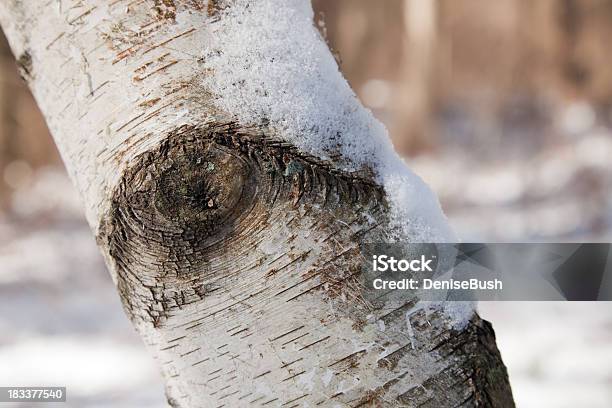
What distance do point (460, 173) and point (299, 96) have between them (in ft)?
24.2

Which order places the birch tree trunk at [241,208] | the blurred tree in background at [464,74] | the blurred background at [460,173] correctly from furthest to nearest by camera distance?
the blurred tree in background at [464,74] → the blurred background at [460,173] → the birch tree trunk at [241,208]

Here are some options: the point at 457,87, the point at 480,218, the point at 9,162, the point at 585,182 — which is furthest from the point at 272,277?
the point at 457,87

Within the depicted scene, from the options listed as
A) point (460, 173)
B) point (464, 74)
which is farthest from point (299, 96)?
point (464, 74)

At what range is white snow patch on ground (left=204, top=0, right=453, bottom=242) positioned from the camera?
0.55m

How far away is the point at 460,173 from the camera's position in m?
7.69

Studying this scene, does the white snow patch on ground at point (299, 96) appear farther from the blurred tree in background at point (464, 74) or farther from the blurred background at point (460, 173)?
the blurred tree in background at point (464, 74)

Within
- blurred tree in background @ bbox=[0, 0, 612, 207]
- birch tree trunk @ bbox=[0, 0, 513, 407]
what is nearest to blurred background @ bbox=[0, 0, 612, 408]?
blurred tree in background @ bbox=[0, 0, 612, 207]

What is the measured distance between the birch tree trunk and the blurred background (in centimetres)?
185

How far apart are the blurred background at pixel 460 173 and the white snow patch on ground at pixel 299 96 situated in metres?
1.90

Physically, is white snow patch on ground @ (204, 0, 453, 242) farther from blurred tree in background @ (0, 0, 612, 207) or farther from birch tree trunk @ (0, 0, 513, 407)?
blurred tree in background @ (0, 0, 612, 207)

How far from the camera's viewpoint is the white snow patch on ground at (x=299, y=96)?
1.82ft

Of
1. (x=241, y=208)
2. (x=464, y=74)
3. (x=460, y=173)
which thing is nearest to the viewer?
(x=241, y=208)

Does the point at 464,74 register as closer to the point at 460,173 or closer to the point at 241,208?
the point at 460,173

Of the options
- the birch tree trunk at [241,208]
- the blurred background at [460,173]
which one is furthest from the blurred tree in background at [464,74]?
the birch tree trunk at [241,208]
